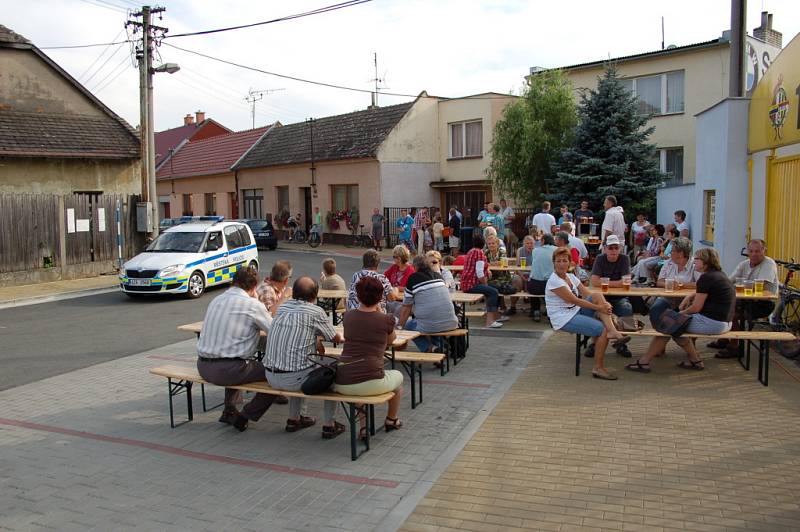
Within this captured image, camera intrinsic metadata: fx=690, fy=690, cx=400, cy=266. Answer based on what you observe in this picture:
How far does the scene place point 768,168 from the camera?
10773 mm

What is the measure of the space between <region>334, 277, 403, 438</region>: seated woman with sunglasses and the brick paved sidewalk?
1.02 meters

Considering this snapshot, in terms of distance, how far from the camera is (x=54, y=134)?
2150 cm

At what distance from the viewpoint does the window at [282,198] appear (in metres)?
36.7

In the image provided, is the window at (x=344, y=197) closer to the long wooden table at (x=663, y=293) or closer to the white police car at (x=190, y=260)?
the white police car at (x=190, y=260)

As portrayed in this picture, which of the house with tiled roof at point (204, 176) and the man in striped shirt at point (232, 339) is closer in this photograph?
the man in striped shirt at point (232, 339)

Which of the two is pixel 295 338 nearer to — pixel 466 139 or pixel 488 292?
pixel 488 292

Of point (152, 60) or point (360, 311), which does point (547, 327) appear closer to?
point (360, 311)

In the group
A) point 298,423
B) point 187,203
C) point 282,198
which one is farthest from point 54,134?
point 187,203

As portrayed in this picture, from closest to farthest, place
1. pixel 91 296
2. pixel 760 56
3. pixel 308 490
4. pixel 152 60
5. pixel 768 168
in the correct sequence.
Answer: pixel 308 490 < pixel 768 168 < pixel 760 56 < pixel 91 296 < pixel 152 60

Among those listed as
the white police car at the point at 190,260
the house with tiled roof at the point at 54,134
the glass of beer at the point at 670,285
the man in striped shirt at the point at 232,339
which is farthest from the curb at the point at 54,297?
the glass of beer at the point at 670,285

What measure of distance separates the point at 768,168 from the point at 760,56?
22.4 ft

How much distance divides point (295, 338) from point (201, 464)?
1.36 meters

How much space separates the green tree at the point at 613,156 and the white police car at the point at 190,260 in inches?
416

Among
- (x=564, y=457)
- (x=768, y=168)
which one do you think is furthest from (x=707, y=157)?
(x=564, y=457)
